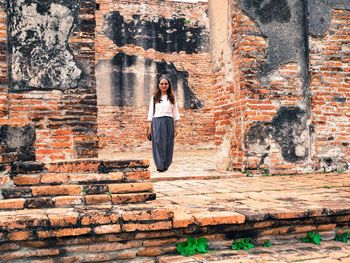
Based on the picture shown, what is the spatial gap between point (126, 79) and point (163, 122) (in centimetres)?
776

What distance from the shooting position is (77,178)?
2.85 meters

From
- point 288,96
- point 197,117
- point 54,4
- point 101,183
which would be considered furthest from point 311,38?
point 197,117

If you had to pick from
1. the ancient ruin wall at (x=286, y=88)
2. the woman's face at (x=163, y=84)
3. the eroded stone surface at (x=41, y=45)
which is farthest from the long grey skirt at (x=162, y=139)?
the eroded stone surface at (x=41, y=45)

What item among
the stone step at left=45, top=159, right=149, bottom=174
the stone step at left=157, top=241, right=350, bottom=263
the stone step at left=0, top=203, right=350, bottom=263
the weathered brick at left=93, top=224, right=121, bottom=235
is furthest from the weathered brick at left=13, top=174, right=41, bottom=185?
the stone step at left=157, top=241, right=350, bottom=263

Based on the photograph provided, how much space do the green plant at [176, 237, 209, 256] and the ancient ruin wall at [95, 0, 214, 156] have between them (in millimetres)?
10709

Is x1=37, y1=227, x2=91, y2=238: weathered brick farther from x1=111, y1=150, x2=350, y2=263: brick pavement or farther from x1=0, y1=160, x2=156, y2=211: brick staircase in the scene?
x1=111, y1=150, x2=350, y2=263: brick pavement

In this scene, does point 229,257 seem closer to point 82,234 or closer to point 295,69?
point 82,234

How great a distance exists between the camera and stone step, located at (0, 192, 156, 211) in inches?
103

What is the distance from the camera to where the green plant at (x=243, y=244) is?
2619mm

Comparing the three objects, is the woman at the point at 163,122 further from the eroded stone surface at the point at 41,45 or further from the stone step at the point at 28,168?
the stone step at the point at 28,168

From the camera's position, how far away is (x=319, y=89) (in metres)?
6.00

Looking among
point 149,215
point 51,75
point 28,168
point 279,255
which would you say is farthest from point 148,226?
point 51,75

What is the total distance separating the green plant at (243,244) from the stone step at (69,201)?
74 centimetres

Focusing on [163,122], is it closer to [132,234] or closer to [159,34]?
[132,234]
